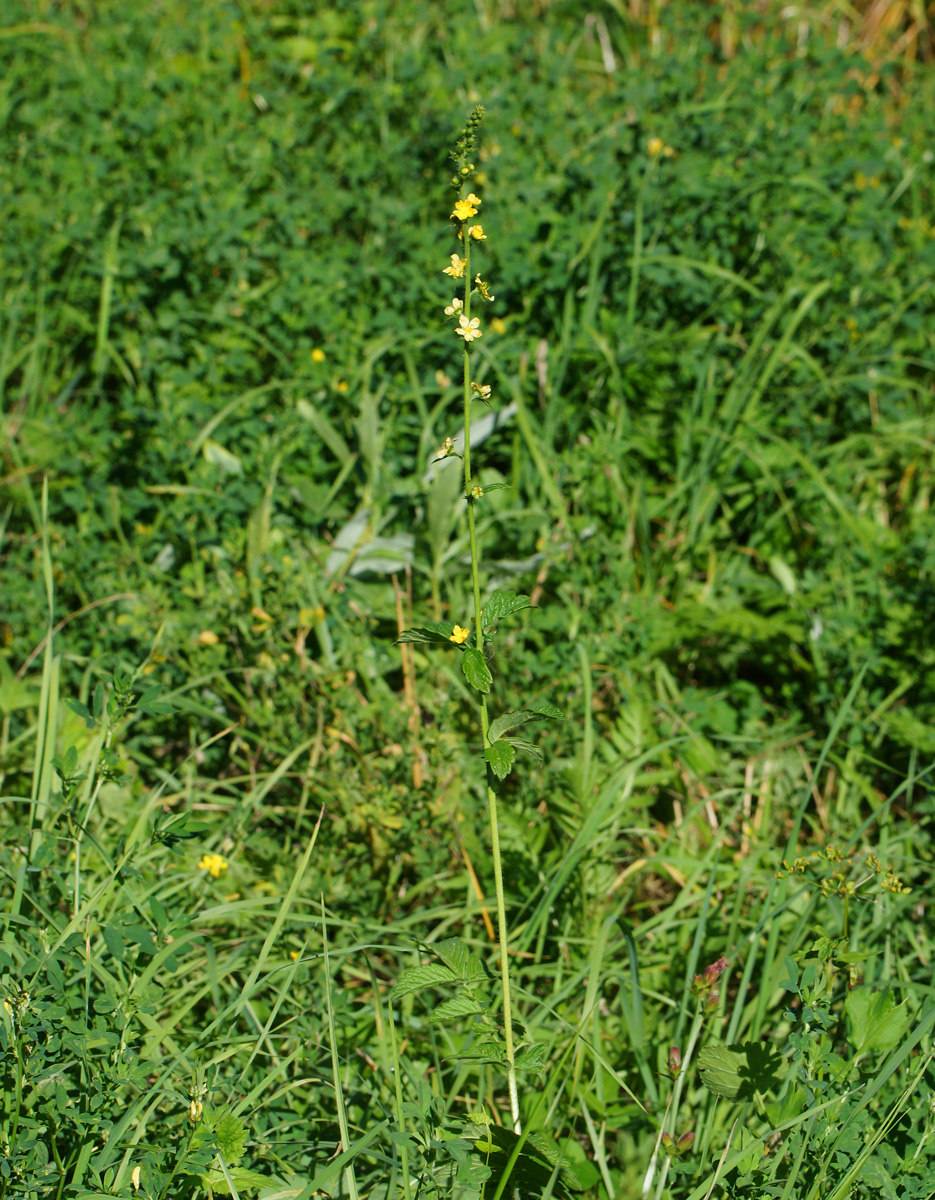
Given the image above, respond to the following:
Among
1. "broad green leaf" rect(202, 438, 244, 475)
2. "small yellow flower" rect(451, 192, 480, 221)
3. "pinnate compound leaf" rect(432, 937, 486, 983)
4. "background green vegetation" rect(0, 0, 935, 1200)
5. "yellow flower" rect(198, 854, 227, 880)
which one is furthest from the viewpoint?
"broad green leaf" rect(202, 438, 244, 475)

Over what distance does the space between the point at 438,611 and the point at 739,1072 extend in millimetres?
1353

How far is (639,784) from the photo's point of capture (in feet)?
7.54

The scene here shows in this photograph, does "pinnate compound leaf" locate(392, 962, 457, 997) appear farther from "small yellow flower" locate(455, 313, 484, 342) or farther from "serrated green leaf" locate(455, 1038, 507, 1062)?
"small yellow flower" locate(455, 313, 484, 342)

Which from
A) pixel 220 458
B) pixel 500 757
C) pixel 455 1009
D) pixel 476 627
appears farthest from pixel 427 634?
pixel 220 458

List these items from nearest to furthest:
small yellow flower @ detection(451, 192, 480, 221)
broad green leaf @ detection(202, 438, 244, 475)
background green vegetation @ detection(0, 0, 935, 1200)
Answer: small yellow flower @ detection(451, 192, 480, 221) → background green vegetation @ detection(0, 0, 935, 1200) → broad green leaf @ detection(202, 438, 244, 475)

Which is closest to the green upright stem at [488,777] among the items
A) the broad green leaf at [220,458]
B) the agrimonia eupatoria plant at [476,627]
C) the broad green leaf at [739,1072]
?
the agrimonia eupatoria plant at [476,627]

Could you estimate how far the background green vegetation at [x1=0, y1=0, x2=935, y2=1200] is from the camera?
5.09 feet

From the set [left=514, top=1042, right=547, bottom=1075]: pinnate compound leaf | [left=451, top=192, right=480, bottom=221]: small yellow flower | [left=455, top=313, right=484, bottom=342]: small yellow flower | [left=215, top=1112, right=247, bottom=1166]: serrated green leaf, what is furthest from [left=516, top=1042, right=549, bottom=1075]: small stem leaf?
[left=451, top=192, right=480, bottom=221]: small yellow flower

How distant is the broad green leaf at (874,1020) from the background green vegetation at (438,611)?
1 centimetres

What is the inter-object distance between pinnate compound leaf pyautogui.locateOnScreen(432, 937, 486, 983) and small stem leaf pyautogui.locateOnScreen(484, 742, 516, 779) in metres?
0.30

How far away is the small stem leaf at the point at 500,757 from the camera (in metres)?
1.29

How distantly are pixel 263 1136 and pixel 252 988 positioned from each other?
0.21 metres

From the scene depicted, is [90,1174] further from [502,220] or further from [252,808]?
[502,220]

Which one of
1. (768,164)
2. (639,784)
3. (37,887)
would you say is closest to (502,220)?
(768,164)
